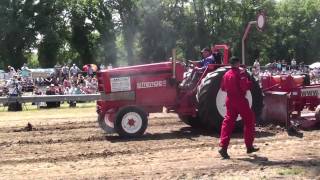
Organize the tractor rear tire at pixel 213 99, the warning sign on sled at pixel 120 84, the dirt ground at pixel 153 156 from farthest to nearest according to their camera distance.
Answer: the warning sign on sled at pixel 120 84, the tractor rear tire at pixel 213 99, the dirt ground at pixel 153 156

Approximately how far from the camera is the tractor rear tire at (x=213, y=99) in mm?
11234

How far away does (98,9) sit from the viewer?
7194cm

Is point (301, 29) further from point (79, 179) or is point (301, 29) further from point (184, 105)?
point (79, 179)

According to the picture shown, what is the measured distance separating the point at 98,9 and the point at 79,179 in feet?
216

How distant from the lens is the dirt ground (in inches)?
304

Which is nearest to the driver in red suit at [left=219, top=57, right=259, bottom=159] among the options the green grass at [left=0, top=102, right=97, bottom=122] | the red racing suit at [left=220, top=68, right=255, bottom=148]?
the red racing suit at [left=220, top=68, right=255, bottom=148]

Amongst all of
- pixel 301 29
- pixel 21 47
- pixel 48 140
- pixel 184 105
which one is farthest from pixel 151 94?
pixel 301 29

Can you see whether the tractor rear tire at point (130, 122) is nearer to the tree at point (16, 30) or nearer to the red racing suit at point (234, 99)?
the red racing suit at point (234, 99)

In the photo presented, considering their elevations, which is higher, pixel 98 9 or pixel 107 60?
pixel 98 9

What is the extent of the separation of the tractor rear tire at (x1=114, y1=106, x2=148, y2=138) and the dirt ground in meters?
0.19

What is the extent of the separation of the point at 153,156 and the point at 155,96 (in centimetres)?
293

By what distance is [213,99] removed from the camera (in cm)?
1135

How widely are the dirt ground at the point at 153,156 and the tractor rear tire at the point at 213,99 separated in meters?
0.35

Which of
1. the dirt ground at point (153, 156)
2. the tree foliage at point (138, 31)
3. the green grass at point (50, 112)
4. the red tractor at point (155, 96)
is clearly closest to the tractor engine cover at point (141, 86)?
the red tractor at point (155, 96)
